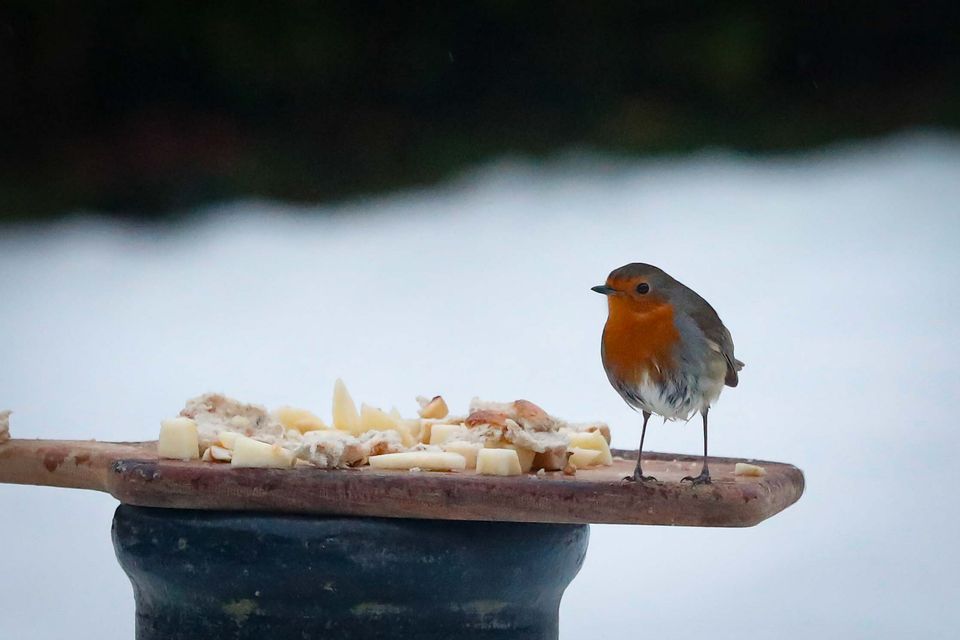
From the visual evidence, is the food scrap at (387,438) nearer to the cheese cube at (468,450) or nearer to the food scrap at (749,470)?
the cheese cube at (468,450)

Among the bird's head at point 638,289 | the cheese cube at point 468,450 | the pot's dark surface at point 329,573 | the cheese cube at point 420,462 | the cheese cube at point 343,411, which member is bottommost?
the pot's dark surface at point 329,573

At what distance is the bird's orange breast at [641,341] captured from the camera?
1.48 m

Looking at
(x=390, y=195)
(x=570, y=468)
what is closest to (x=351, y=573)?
(x=570, y=468)

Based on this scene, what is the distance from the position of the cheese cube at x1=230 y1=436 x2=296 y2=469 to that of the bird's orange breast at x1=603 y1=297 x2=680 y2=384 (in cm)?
42

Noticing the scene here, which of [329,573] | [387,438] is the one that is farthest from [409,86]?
[329,573]

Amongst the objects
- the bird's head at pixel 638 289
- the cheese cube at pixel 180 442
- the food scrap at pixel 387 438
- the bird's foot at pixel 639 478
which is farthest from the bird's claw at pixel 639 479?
the cheese cube at pixel 180 442

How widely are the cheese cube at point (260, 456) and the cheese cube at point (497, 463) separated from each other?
217 mm

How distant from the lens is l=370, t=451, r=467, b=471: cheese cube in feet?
4.71

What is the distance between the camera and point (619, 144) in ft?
8.71

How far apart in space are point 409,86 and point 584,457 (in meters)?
1.65

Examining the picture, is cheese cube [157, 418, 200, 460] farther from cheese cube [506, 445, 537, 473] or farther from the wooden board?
cheese cube [506, 445, 537, 473]

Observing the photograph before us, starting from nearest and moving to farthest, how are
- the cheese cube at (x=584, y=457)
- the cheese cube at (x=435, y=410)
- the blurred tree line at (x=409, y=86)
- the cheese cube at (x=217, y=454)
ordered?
the cheese cube at (x=217, y=454) → the cheese cube at (x=584, y=457) → the cheese cube at (x=435, y=410) → the blurred tree line at (x=409, y=86)

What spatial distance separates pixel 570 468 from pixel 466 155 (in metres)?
1.57

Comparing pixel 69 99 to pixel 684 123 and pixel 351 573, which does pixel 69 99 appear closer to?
pixel 684 123
